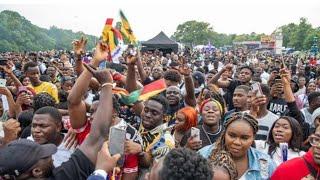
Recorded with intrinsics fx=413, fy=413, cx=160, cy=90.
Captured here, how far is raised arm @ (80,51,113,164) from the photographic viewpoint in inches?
106

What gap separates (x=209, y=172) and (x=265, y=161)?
4.00 feet

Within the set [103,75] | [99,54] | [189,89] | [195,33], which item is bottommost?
[195,33]

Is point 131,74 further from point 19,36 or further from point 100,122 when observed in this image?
point 19,36

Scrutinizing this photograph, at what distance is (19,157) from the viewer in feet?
7.40

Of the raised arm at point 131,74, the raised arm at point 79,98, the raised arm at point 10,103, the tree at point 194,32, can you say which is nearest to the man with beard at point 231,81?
the raised arm at point 131,74

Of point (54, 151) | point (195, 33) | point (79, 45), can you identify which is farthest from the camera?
point (195, 33)

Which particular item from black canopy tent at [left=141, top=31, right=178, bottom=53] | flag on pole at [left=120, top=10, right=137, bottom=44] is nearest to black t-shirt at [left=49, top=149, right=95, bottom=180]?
flag on pole at [left=120, top=10, right=137, bottom=44]

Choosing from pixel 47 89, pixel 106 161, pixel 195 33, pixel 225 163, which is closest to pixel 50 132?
pixel 106 161

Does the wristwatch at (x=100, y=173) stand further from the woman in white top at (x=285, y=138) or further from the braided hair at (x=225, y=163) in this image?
the woman in white top at (x=285, y=138)

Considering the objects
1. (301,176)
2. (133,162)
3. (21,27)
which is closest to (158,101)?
(133,162)

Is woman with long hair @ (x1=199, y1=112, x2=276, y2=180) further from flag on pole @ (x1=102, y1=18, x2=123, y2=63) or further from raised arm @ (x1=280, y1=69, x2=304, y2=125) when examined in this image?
flag on pole @ (x1=102, y1=18, x2=123, y2=63)

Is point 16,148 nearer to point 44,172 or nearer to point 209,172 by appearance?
point 44,172

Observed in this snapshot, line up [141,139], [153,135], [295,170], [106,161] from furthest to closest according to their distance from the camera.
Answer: [153,135] < [141,139] < [295,170] < [106,161]

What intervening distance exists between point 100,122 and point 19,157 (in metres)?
0.70
